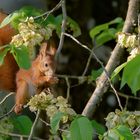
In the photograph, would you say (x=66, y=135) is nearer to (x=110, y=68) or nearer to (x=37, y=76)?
(x=37, y=76)

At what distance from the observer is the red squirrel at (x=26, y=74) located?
152cm

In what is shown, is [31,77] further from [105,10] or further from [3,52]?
[105,10]

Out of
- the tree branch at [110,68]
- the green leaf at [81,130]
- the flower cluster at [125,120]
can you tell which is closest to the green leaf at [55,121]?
the green leaf at [81,130]

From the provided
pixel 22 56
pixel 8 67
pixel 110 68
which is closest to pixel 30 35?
pixel 22 56

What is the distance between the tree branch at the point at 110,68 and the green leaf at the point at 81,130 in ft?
1.57

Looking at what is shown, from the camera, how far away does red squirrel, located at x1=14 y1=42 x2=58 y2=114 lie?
4.96 ft

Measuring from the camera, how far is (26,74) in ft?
5.32

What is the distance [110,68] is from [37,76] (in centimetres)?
44

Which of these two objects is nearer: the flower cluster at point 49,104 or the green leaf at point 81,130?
the green leaf at point 81,130

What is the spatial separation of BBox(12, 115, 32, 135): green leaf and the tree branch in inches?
10.5

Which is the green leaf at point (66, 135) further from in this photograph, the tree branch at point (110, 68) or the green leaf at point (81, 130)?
the tree branch at point (110, 68)

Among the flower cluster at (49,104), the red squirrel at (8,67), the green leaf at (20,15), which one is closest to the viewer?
the flower cluster at (49,104)

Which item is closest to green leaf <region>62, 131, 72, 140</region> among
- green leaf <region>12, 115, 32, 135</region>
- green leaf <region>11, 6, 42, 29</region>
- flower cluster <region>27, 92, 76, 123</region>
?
flower cluster <region>27, 92, 76, 123</region>

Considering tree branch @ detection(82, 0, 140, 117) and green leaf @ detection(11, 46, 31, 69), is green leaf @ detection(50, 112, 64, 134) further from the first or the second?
tree branch @ detection(82, 0, 140, 117)
